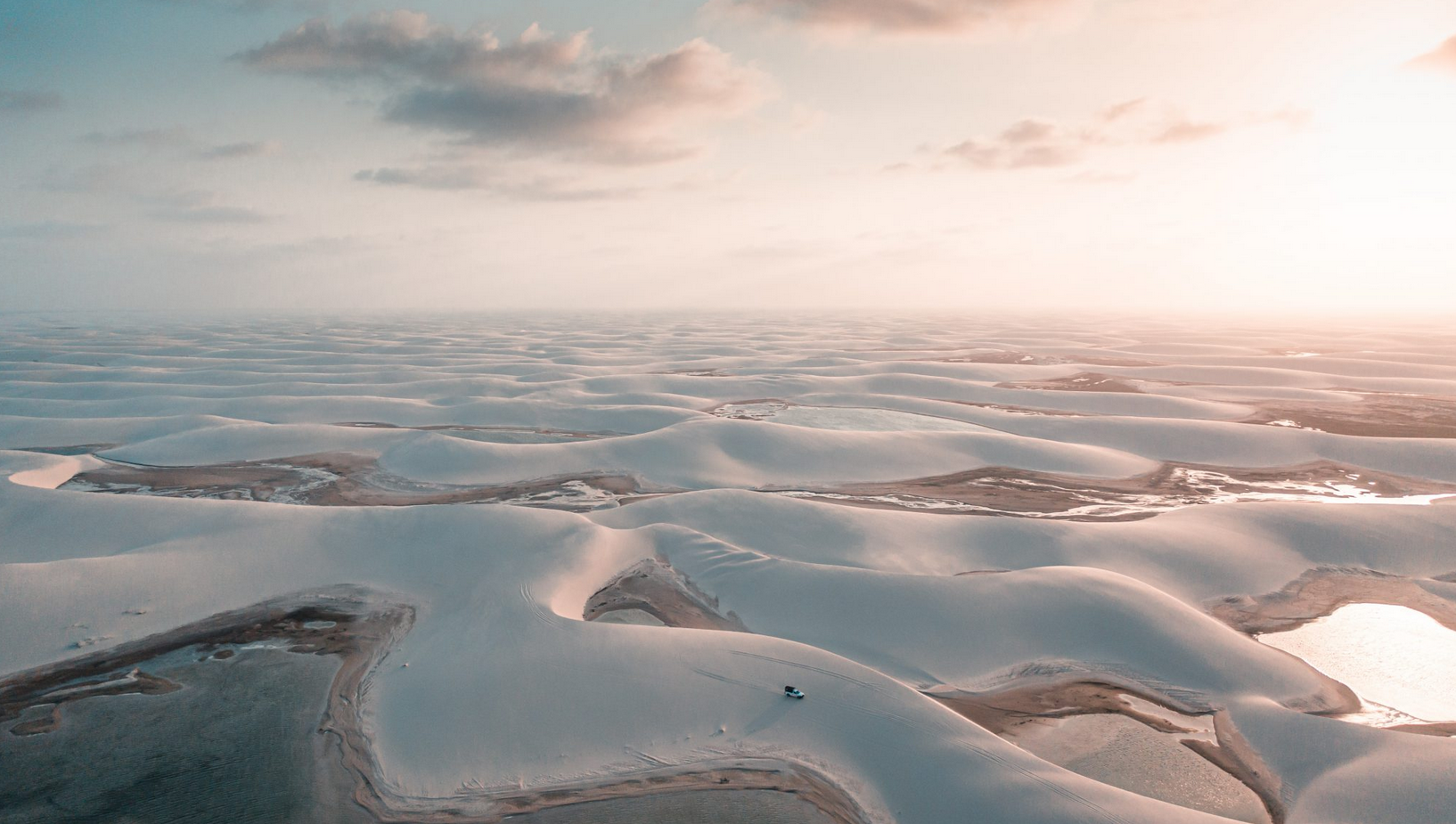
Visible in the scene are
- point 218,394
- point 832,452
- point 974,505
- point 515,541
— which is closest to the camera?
point 515,541

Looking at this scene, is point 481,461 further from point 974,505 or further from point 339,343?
point 339,343

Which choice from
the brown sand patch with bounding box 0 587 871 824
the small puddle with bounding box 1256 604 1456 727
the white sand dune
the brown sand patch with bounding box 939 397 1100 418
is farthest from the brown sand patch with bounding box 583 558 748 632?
the brown sand patch with bounding box 939 397 1100 418

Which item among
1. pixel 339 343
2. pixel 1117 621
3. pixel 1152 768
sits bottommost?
pixel 1152 768

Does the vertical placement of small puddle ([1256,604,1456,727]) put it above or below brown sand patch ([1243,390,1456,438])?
below

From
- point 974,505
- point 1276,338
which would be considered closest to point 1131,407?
point 974,505

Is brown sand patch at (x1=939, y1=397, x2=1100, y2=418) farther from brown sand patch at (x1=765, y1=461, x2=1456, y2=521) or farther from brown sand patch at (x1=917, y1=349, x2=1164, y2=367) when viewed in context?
brown sand patch at (x1=917, y1=349, x2=1164, y2=367)

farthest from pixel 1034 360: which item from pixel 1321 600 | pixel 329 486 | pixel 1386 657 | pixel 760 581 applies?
pixel 329 486
